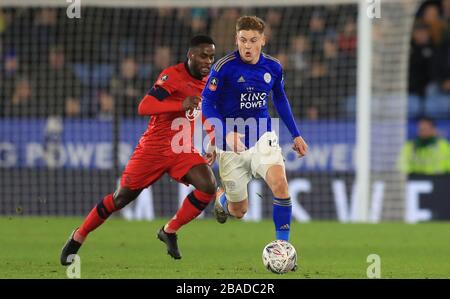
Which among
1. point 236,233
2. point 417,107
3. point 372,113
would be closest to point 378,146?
point 372,113

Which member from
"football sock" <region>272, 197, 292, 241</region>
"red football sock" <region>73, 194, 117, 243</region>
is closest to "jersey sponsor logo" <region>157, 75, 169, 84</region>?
"red football sock" <region>73, 194, 117, 243</region>

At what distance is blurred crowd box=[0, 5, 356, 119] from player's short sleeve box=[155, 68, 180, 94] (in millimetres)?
6817

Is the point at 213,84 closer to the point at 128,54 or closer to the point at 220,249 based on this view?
the point at 220,249

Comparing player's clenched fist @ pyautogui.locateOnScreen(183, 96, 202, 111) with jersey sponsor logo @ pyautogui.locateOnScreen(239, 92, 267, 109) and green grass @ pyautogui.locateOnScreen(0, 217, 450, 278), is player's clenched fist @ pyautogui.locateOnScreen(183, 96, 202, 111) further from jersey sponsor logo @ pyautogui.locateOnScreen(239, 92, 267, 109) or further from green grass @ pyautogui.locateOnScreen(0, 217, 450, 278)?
green grass @ pyautogui.locateOnScreen(0, 217, 450, 278)

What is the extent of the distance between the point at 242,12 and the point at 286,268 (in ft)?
33.6

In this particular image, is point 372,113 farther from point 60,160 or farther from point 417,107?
point 60,160

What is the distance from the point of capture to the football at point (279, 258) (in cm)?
762

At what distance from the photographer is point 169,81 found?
328 inches

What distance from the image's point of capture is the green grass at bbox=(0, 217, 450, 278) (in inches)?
315

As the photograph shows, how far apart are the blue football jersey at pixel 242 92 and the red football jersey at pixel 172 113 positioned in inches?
6.0

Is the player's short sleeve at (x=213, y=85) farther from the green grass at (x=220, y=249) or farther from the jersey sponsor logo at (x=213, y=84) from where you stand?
the green grass at (x=220, y=249)

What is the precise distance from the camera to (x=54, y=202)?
1488 centimetres

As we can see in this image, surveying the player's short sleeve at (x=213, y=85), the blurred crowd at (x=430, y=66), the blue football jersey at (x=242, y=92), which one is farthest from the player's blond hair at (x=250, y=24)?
the blurred crowd at (x=430, y=66)

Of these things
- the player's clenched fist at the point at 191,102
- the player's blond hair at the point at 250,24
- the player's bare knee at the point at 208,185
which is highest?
the player's blond hair at the point at 250,24
